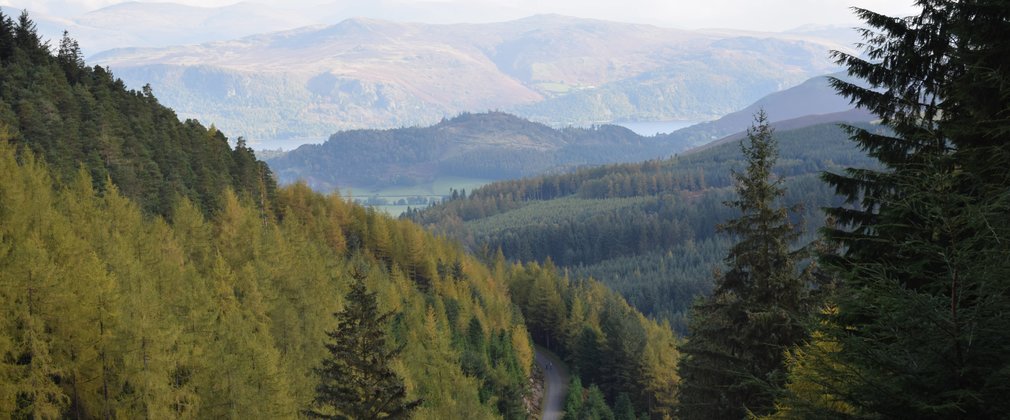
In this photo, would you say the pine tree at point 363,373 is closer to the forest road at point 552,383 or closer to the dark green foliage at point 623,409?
the dark green foliage at point 623,409

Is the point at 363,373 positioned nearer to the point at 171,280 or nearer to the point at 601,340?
the point at 171,280

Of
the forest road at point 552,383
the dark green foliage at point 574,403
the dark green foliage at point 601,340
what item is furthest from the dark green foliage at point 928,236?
the forest road at point 552,383

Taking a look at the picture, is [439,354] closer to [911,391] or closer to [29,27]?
[911,391]

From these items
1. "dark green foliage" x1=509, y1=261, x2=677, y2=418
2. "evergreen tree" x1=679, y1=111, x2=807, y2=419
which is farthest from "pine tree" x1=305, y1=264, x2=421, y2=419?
"dark green foliage" x1=509, y1=261, x2=677, y2=418

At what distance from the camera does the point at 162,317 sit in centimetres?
3356

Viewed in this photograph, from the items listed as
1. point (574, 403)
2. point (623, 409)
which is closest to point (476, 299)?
point (574, 403)

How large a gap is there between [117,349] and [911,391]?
3052 cm

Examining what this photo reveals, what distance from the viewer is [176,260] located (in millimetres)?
49906

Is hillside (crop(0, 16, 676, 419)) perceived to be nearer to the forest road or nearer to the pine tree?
the pine tree

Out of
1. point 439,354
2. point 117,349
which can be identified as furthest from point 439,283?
Answer: point 117,349

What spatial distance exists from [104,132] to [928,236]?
68739mm

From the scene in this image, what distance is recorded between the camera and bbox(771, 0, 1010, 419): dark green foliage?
809 cm

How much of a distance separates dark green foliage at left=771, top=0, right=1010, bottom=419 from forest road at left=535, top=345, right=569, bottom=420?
57016 mm

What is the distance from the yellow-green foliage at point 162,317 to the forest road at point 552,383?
11.9m
